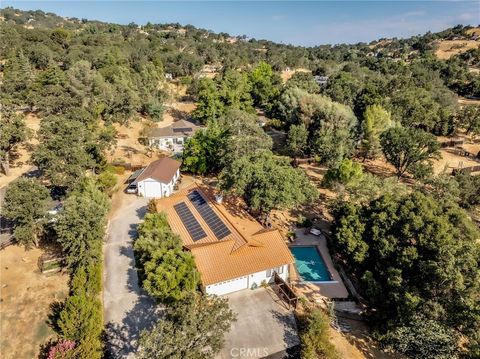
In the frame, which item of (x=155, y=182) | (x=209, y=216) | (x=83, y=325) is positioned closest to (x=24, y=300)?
(x=83, y=325)

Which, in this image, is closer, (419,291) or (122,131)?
(419,291)

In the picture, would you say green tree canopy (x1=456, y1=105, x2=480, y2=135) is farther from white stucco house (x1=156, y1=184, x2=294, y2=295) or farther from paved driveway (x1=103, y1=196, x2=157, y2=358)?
paved driveway (x1=103, y1=196, x2=157, y2=358)

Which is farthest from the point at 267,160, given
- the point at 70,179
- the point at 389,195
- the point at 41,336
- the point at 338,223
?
the point at 41,336

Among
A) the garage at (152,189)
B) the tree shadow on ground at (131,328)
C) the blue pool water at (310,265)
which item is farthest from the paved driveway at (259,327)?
the garage at (152,189)

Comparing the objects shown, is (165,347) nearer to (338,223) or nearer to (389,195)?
(338,223)

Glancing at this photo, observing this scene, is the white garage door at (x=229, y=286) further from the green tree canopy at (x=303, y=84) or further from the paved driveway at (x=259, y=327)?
the green tree canopy at (x=303, y=84)

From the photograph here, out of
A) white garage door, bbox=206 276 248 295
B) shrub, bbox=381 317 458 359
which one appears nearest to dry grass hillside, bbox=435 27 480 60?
shrub, bbox=381 317 458 359
